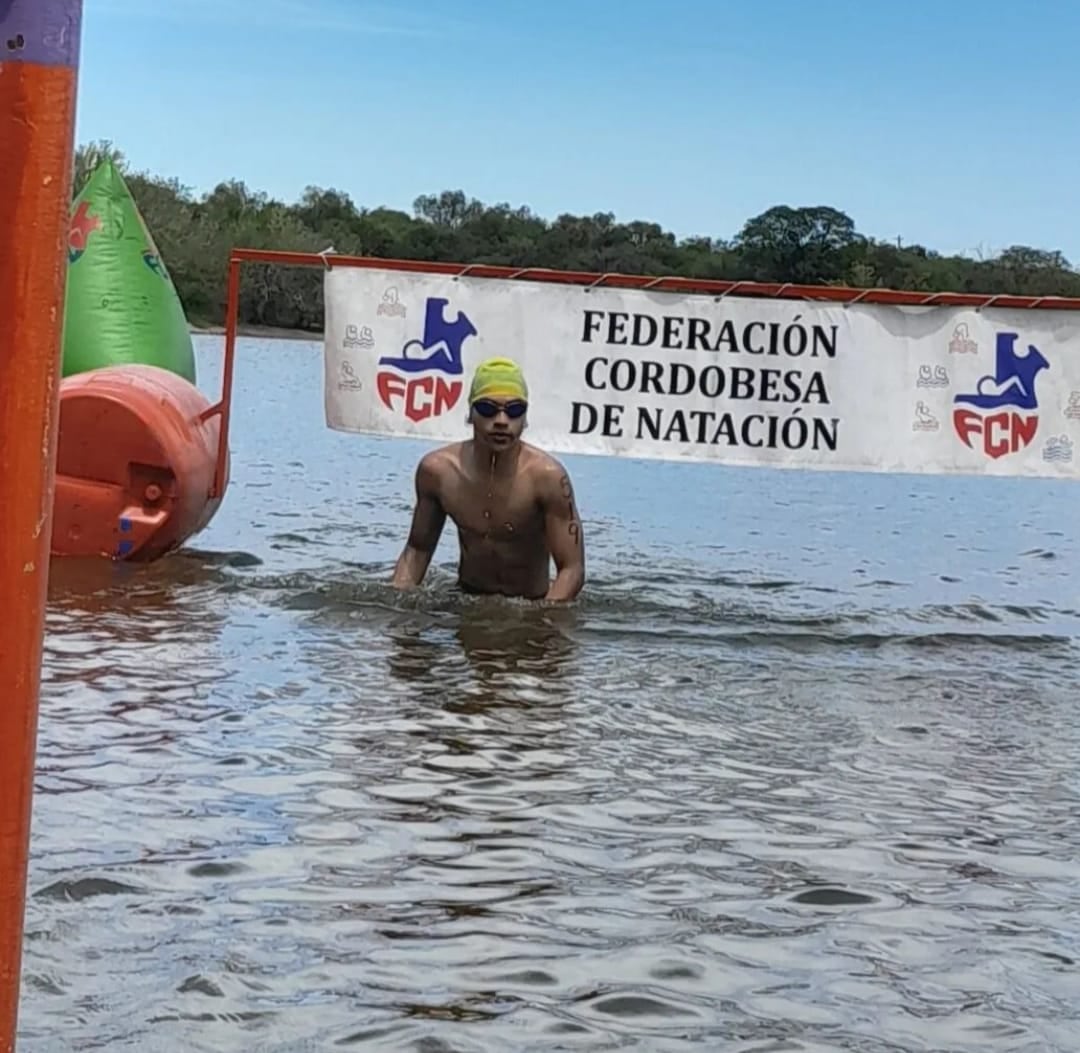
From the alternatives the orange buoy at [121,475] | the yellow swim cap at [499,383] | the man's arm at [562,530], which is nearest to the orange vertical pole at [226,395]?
the orange buoy at [121,475]

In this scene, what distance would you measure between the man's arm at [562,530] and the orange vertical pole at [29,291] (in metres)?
6.56

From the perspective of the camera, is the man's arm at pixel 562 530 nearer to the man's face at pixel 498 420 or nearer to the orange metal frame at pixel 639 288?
the man's face at pixel 498 420

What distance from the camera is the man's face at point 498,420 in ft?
27.0

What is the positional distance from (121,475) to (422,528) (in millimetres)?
1917

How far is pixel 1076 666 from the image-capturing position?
325 inches

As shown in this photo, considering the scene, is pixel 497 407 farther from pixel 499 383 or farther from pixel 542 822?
pixel 542 822

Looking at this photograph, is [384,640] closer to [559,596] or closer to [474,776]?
[559,596]

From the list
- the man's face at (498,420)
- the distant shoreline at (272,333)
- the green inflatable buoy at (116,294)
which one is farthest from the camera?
the distant shoreline at (272,333)

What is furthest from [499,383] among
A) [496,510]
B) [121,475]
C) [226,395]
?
[121,475]

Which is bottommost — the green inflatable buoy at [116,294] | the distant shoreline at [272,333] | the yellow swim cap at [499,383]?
the yellow swim cap at [499,383]

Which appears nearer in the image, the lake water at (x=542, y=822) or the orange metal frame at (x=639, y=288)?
the lake water at (x=542, y=822)

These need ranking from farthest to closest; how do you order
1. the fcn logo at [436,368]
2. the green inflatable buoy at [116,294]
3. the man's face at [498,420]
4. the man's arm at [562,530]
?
the green inflatable buoy at [116,294], the fcn logo at [436,368], the man's arm at [562,530], the man's face at [498,420]

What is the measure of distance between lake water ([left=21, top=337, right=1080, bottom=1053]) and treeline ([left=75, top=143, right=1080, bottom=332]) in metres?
8.20

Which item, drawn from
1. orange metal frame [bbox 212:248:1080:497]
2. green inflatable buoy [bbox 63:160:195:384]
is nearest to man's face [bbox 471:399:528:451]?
orange metal frame [bbox 212:248:1080:497]
